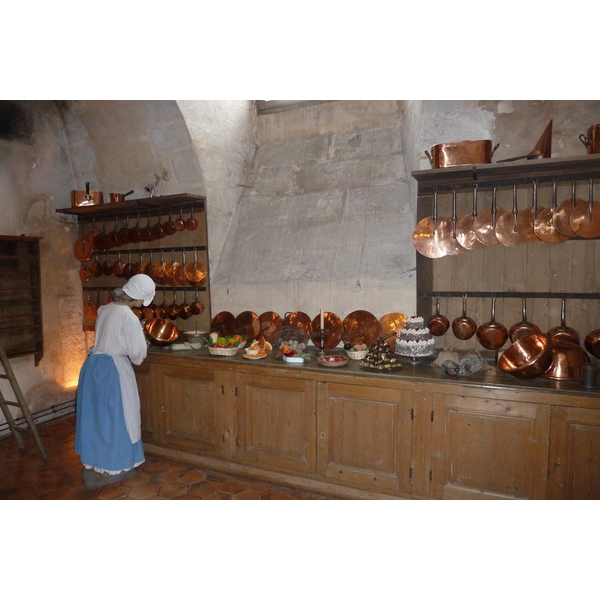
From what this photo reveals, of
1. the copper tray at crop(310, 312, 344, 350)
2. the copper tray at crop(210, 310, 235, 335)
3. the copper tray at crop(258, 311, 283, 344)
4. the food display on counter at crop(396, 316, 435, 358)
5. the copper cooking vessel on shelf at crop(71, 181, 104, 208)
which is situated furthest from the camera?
the copper cooking vessel on shelf at crop(71, 181, 104, 208)

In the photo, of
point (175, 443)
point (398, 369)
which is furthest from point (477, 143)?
point (175, 443)

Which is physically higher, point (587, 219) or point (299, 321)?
point (587, 219)

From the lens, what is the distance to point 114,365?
3.16 m

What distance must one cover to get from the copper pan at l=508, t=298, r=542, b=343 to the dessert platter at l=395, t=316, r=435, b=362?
576mm

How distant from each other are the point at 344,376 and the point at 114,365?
1.69 metres

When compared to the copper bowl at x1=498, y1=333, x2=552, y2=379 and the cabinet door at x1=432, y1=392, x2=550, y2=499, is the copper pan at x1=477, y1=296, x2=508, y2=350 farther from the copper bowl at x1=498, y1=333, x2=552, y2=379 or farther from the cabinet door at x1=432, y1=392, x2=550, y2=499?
the cabinet door at x1=432, y1=392, x2=550, y2=499

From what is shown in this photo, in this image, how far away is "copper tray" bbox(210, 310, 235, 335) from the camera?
13.3ft

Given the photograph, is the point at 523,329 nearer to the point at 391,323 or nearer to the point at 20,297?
the point at 391,323

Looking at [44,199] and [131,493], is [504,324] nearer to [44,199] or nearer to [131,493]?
[131,493]

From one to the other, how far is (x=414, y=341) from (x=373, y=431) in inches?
26.9

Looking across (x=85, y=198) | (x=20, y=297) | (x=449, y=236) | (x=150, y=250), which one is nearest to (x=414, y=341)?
(x=449, y=236)

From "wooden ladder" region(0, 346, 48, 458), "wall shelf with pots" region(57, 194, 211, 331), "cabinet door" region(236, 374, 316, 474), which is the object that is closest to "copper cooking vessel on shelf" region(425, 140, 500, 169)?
"cabinet door" region(236, 374, 316, 474)

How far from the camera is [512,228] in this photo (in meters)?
2.96

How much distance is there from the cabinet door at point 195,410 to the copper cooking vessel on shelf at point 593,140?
284cm
